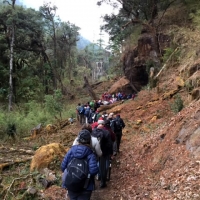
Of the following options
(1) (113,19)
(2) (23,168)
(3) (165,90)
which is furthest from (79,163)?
(1) (113,19)

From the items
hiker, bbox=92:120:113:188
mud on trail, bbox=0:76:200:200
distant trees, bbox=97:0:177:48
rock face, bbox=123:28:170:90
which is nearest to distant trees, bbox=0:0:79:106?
distant trees, bbox=97:0:177:48

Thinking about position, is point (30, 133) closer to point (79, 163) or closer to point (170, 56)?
point (170, 56)

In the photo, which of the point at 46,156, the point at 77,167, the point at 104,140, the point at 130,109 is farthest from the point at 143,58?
→ the point at 77,167

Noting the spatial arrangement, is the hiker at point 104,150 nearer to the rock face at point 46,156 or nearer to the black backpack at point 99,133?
the black backpack at point 99,133

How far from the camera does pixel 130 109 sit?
1992 centimetres

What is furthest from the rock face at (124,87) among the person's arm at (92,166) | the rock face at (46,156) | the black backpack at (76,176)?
the black backpack at (76,176)

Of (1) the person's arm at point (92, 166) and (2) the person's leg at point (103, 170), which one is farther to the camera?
(2) the person's leg at point (103, 170)

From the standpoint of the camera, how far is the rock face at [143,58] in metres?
24.6

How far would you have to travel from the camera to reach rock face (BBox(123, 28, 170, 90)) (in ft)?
80.7

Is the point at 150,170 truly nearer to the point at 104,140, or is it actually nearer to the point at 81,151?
the point at 104,140

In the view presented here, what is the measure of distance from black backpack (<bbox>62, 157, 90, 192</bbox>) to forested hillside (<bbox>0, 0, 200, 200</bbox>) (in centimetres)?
220

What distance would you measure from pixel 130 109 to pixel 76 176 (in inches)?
619

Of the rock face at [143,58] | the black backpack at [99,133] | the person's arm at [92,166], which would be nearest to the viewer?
the person's arm at [92,166]

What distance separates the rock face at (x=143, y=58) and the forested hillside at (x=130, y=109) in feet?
0.33
